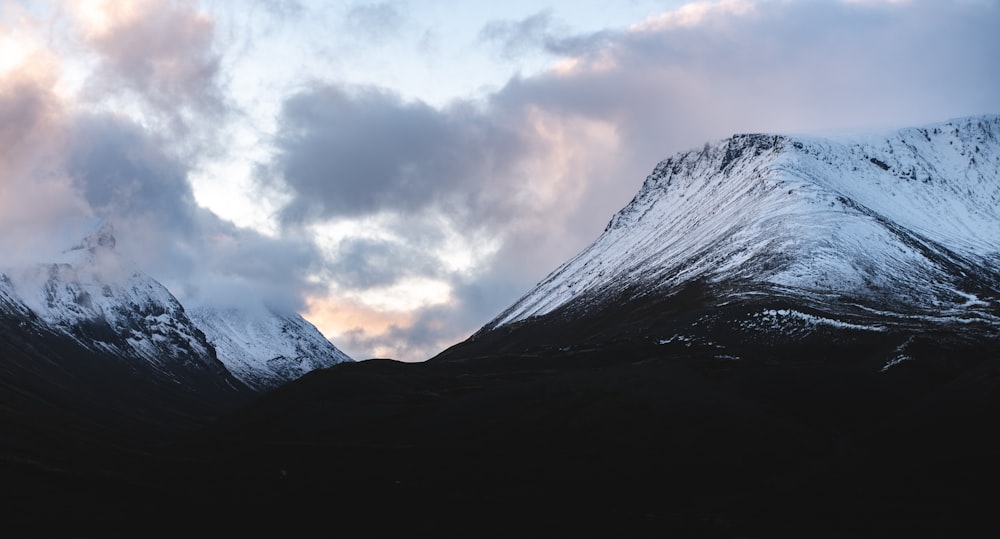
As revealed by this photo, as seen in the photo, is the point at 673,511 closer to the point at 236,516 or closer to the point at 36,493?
the point at 236,516

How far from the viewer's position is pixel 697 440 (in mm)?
198250

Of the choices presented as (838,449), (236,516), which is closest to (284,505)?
(236,516)

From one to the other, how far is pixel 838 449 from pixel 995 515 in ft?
143

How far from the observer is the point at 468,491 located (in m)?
187

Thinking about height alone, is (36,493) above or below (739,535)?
below

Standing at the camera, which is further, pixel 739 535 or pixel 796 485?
pixel 796 485

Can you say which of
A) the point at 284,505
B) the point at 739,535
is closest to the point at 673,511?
the point at 739,535

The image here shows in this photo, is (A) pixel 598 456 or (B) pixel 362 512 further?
(A) pixel 598 456

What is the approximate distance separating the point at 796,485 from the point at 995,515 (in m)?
30.5

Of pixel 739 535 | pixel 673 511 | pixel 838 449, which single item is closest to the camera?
pixel 739 535

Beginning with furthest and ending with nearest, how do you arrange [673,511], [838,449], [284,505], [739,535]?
[838,449], [284,505], [673,511], [739,535]

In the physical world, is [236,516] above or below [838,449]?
below

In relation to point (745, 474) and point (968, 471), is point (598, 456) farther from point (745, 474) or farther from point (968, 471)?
point (968, 471)

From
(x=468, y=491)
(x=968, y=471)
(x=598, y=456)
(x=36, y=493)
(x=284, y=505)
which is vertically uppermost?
(x=968, y=471)
